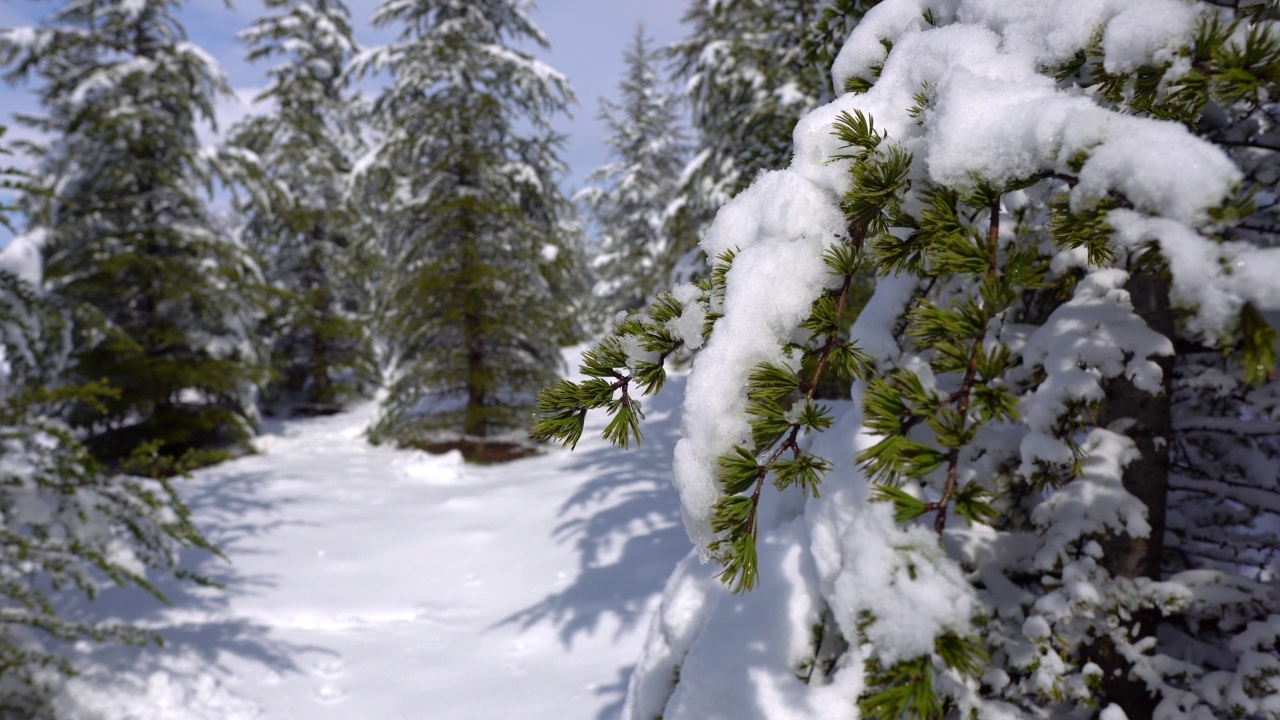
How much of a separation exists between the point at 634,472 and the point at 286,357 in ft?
36.5

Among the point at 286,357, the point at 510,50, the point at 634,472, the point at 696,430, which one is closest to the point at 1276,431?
the point at 696,430

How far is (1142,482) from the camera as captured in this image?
6.66ft

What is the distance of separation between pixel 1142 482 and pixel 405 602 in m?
5.52

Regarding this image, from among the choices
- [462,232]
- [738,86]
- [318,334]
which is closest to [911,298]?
[738,86]

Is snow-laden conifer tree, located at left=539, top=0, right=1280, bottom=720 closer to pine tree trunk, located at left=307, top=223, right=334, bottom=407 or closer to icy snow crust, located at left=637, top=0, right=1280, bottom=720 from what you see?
icy snow crust, located at left=637, top=0, right=1280, bottom=720

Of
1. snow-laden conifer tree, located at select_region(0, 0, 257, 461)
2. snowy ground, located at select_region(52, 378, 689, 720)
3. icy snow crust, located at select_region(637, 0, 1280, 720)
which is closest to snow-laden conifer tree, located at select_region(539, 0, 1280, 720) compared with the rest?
icy snow crust, located at select_region(637, 0, 1280, 720)

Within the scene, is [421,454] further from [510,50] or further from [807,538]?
[807,538]

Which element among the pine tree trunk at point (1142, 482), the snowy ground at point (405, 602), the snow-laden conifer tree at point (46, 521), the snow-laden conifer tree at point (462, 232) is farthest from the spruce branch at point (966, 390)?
the snow-laden conifer tree at point (462, 232)

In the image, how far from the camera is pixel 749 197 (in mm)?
1350

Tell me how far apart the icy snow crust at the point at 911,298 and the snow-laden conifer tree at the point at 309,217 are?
14660 millimetres

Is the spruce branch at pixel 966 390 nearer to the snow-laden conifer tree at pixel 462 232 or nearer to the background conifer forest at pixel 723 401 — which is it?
the background conifer forest at pixel 723 401

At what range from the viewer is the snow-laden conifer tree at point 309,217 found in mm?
15109

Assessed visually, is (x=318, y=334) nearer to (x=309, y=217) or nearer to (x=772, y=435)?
(x=309, y=217)

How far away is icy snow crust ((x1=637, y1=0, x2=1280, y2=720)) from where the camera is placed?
82cm
